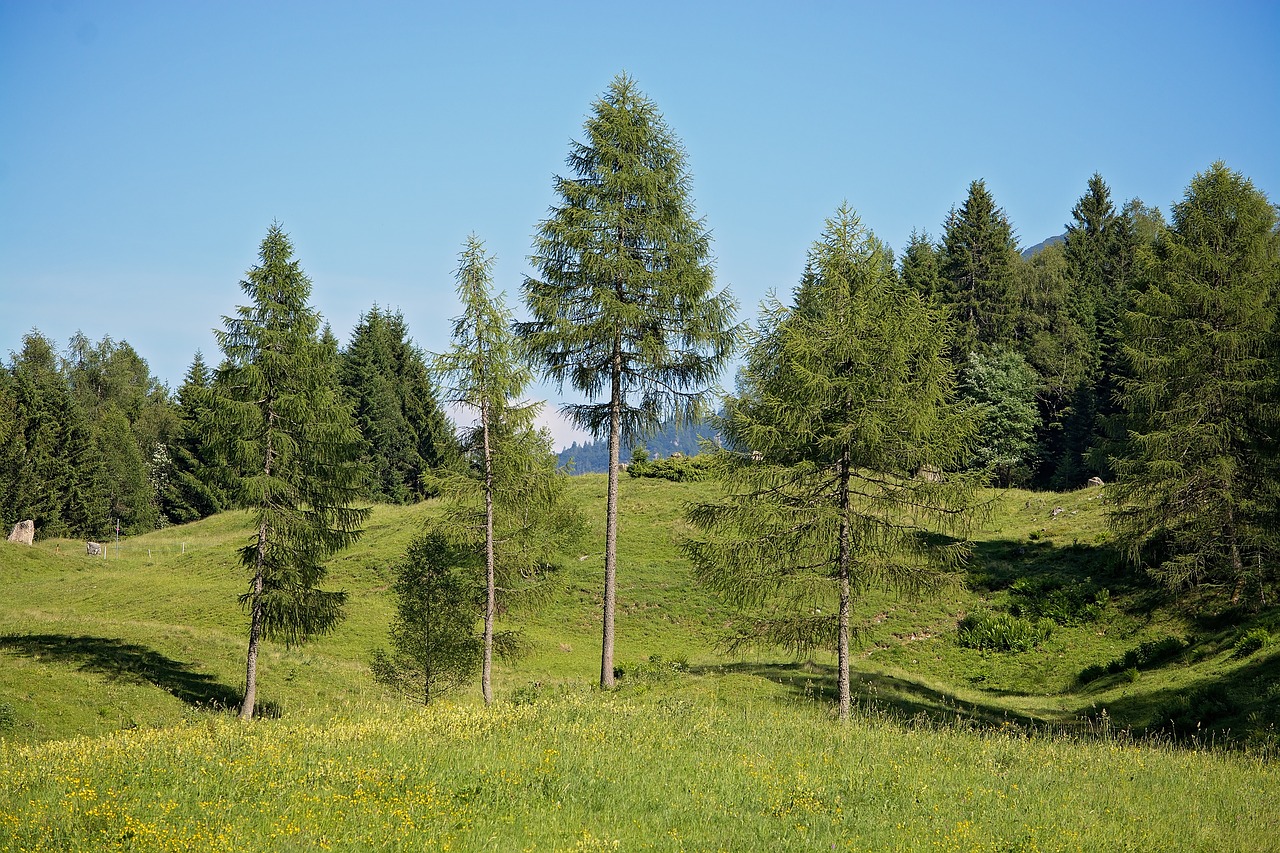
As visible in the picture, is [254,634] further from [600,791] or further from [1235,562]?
[1235,562]

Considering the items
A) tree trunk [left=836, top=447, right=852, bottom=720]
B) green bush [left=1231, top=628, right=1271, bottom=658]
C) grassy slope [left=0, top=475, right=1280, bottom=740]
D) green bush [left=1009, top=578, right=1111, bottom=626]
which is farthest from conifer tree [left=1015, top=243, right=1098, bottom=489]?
tree trunk [left=836, top=447, right=852, bottom=720]

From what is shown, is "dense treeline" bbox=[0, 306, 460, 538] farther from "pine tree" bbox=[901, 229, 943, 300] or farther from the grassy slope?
"pine tree" bbox=[901, 229, 943, 300]

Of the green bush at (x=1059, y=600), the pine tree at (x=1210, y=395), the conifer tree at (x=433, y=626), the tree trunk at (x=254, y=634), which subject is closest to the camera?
the conifer tree at (x=433, y=626)

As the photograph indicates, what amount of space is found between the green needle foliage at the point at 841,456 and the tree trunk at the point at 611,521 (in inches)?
114

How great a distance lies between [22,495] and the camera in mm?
65250

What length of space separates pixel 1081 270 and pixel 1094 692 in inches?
2418

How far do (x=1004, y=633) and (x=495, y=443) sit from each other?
18.9 metres

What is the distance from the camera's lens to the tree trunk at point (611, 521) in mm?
21547

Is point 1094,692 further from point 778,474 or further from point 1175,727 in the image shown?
point 778,474

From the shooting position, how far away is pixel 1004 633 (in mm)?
29922

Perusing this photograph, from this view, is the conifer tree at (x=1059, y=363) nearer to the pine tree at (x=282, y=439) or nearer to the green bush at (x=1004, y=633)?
the green bush at (x=1004, y=633)

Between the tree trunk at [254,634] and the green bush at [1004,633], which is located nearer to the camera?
the tree trunk at [254,634]

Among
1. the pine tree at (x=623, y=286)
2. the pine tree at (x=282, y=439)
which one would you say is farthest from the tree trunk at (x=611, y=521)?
the pine tree at (x=282, y=439)

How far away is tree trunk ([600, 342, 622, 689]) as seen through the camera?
21.5 metres
